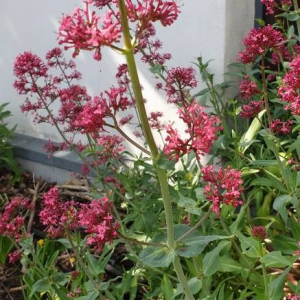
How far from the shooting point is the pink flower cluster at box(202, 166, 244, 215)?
1.60 metres

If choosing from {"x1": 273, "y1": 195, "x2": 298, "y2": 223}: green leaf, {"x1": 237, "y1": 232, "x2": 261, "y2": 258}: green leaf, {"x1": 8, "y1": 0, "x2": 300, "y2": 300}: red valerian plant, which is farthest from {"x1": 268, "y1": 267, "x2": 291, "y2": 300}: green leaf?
{"x1": 273, "y1": 195, "x2": 298, "y2": 223}: green leaf

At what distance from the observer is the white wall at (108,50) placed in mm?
3262

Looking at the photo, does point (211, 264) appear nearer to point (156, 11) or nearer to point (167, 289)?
point (167, 289)

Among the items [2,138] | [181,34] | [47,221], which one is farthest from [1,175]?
[47,221]

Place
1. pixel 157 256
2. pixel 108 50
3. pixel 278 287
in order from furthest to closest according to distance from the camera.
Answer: pixel 108 50
pixel 278 287
pixel 157 256

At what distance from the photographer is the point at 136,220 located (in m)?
2.72

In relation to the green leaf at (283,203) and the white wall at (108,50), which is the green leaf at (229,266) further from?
the white wall at (108,50)

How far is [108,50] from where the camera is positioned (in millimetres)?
3863

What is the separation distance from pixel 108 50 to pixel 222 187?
2.40 m

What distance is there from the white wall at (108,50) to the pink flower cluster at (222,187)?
5.64ft

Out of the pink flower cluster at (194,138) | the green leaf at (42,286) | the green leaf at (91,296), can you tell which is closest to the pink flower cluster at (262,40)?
the pink flower cluster at (194,138)

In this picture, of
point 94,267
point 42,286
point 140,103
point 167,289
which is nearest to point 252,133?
point 167,289

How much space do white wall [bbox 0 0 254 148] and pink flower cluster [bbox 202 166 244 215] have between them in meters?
1.72

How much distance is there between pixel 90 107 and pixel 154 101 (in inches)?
85.1
